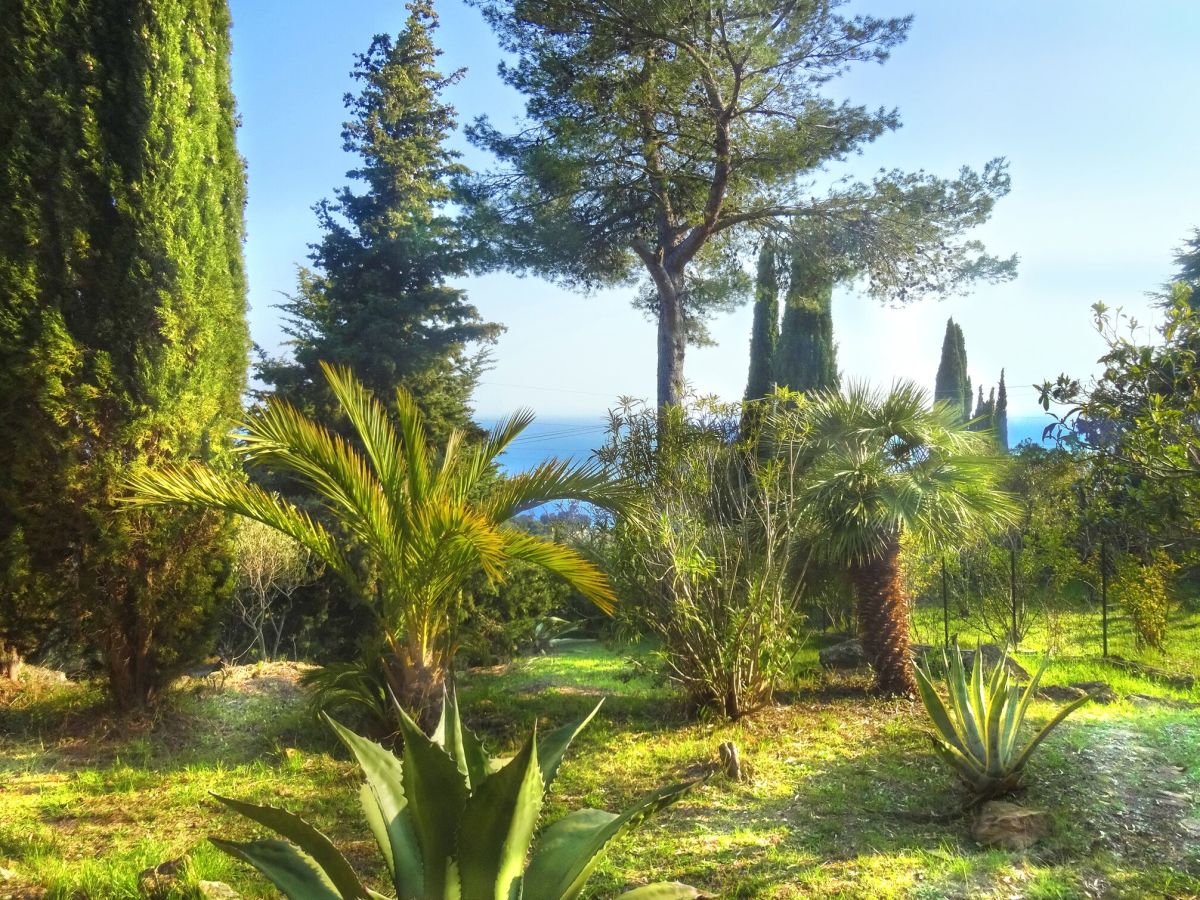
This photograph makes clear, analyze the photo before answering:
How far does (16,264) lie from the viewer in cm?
517

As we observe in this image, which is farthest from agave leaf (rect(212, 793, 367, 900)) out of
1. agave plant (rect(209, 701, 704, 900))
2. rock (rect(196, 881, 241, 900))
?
rock (rect(196, 881, 241, 900))

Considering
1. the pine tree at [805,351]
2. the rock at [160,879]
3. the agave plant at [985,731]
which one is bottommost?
the rock at [160,879]

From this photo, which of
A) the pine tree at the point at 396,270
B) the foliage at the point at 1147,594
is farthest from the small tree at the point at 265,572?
the foliage at the point at 1147,594

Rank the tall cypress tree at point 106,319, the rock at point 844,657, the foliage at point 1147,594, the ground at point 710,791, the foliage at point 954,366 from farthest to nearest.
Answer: the foliage at point 954,366
the rock at point 844,657
the foliage at point 1147,594
the tall cypress tree at point 106,319
the ground at point 710,791

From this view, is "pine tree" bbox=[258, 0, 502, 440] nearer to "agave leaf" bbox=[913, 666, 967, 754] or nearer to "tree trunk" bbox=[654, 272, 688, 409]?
"tree trunk" bbox=[654, 272, 688, 409]

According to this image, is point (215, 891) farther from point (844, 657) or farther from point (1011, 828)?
point (844, 657)

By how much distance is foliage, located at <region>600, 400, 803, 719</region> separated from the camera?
5.95 metres

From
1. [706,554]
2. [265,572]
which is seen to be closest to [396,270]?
[265,572]

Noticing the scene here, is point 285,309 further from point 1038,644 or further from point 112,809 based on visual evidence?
point 1038,644

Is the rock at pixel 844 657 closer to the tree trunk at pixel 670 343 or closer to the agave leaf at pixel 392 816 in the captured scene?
the tree trunk at pixel 670 343

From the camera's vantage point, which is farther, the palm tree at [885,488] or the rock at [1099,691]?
the palm tree at [885,488]

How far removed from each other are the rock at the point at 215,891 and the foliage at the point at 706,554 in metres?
3.56

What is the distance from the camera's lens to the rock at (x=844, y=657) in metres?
8.08

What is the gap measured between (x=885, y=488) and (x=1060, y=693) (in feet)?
7.27
